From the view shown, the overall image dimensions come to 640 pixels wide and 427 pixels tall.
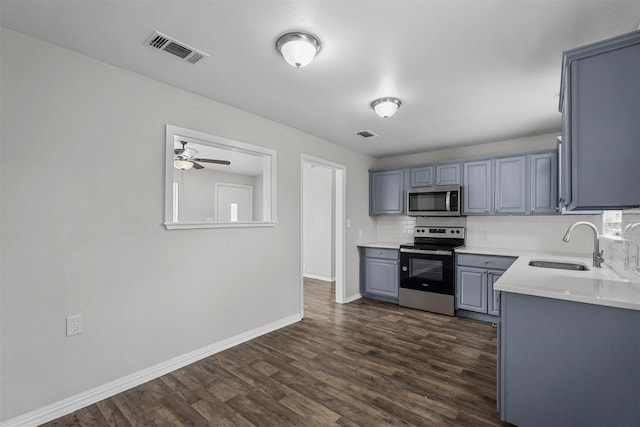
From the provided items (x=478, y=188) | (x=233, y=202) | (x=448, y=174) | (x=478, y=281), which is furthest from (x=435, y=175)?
(x=233, y=202)

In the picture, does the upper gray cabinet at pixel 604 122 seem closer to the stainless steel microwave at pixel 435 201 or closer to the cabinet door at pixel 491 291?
the cabinet door at pixel 491 291

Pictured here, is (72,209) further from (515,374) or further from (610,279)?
(610,279)

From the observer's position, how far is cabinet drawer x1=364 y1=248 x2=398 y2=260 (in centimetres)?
448

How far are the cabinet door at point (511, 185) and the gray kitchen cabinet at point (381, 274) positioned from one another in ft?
5.08

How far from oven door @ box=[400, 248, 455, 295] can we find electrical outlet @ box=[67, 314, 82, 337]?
3.65 m

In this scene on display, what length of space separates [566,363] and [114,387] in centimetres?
297

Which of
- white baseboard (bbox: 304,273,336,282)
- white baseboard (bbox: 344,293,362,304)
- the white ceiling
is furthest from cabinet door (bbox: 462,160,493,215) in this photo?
white baseboard (bbox: 304,273,336,282)

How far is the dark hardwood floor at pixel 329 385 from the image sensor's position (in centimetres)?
193

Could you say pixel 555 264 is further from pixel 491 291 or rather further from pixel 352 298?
pixel 352 298

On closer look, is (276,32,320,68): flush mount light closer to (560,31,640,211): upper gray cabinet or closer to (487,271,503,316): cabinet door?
(560,31,640,211): upper gray cabinet

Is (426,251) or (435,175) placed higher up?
(435,175)

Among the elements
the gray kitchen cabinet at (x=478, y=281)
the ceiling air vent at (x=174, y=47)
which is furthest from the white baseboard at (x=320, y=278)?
the ceiling air vent at (x=174, y=47)

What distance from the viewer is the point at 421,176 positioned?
4559 millimetres

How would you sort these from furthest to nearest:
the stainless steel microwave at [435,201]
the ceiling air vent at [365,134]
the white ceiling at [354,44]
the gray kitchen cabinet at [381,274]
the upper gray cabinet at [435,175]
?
the gray kitchen cabinet at [381,274] → the upper gray cabinet at [435,175] → the stainless steel microwave at [435,201] → the ceiling air vent at [365,134] → the white ceiling at [354,44]
